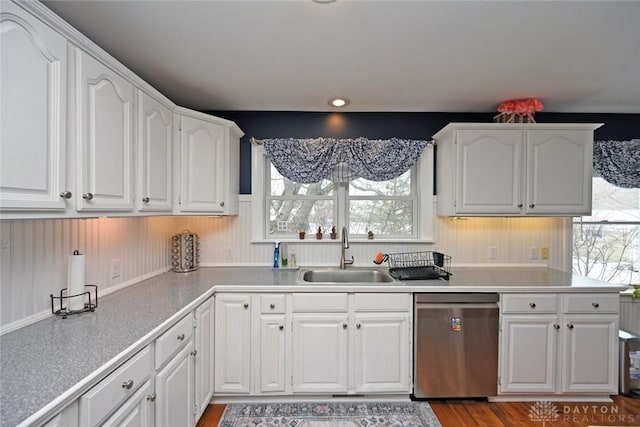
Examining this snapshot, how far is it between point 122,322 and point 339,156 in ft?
6.47

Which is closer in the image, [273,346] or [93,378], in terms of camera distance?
[93,378]

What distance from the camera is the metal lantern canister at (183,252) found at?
241cm

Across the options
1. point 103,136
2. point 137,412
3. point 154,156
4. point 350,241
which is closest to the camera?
point 137,412

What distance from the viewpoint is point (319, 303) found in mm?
2039

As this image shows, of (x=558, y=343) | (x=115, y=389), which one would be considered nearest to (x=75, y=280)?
(x=115, y=389)

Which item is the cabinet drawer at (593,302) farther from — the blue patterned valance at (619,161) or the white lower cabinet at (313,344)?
the blue patterned valance at (619,161)

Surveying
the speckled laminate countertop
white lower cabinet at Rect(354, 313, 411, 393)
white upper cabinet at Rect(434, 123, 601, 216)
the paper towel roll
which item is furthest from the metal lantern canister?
white upper cabinet at Rect(434, 123, 601, 216)

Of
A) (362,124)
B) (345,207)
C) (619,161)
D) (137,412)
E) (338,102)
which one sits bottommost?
(137,412)

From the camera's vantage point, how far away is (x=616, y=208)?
2.74m

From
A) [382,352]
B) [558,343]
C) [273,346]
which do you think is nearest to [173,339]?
[273,346]

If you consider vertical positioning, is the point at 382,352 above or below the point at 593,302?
below

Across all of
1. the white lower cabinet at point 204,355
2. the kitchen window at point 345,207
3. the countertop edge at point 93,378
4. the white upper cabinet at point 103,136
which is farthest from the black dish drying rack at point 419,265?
the white upper cabinet at point 103,136

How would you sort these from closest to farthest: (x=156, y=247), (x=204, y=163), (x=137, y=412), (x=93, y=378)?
1. (x=93, y=378)
2. (x=137, y=412)
3. (x=204, y=163)
4. (x=156, y=247)

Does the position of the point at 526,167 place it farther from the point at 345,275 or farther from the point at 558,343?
the point at 345,275
